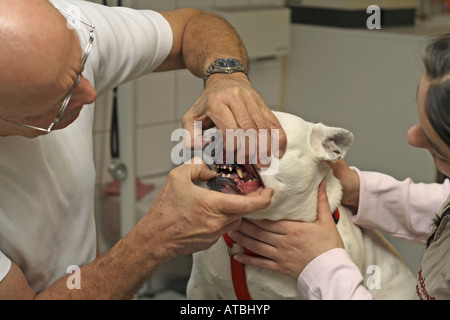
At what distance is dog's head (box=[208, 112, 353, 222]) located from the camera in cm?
114

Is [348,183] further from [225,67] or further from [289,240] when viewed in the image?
[225,67]

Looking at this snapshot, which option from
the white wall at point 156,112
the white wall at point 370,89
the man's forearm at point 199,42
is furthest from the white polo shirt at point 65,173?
the white wall at point 370,89

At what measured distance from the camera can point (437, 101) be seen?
2.69ft

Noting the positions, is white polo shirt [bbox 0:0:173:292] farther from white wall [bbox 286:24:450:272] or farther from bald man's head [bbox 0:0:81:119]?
white wall [bbox 286:24:450:272]

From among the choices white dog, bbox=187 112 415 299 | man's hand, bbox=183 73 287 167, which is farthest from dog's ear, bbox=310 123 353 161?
man's hand, bbox=183 73 287 167

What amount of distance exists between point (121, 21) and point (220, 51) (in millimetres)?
241

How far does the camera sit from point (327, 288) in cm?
97

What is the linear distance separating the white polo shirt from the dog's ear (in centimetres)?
43

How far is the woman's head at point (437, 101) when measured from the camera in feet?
2.68

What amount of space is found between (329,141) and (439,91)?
1.44 ft

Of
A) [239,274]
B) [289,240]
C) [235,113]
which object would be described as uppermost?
[235,113]

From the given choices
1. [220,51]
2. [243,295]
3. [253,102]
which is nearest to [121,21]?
[220,51]

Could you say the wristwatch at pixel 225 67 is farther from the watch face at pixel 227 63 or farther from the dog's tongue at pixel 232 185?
the dog's tongue at pixel 232 185

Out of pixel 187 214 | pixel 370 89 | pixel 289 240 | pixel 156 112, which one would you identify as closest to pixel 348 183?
pixel 289 240
